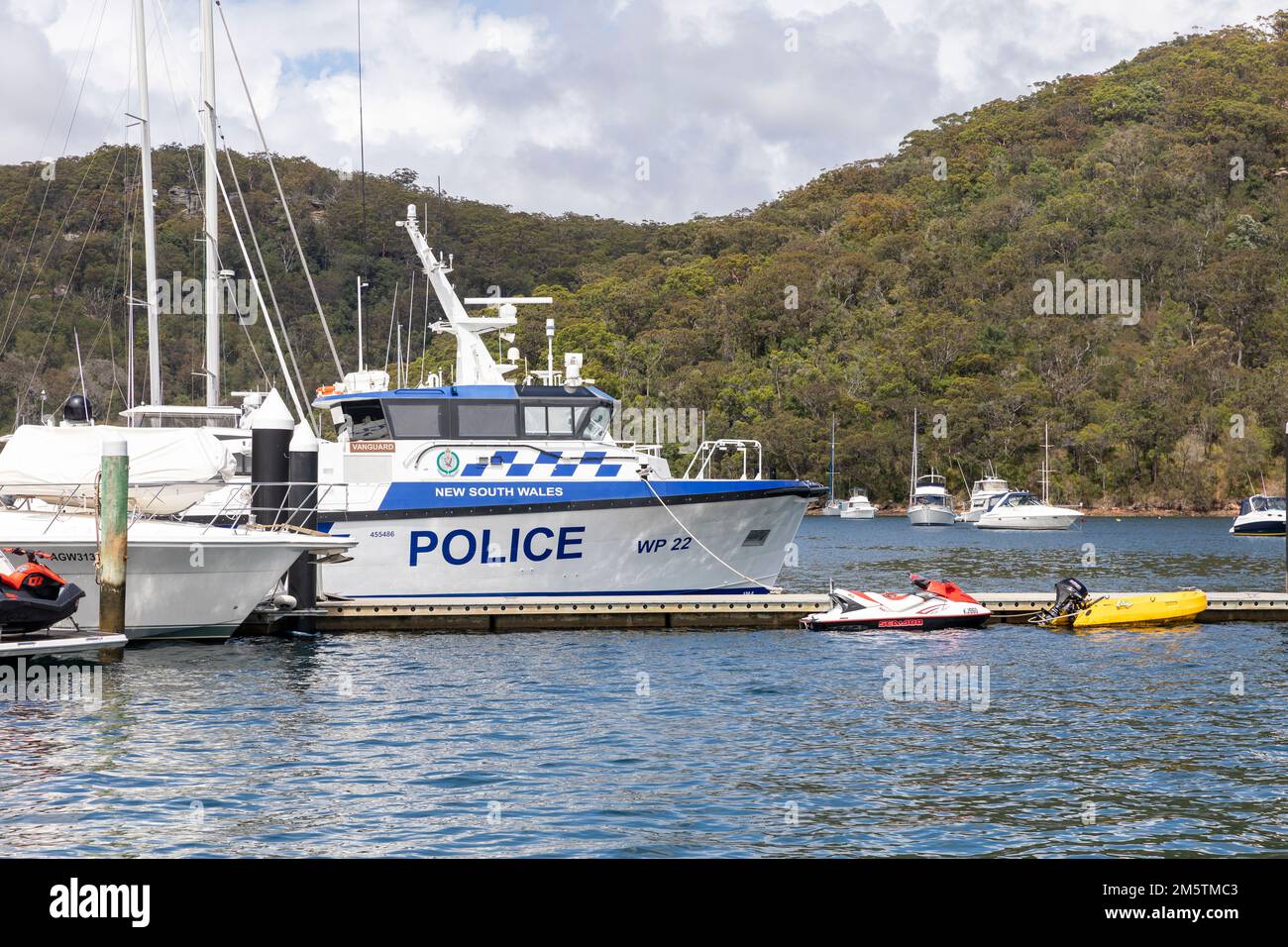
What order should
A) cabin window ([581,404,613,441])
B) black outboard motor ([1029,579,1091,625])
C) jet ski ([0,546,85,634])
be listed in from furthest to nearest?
1. cabin window ([581,404,613,441])
2. black outboard motor ([1029,579,1091,625])
3. jet ski ([0,546,85,634])

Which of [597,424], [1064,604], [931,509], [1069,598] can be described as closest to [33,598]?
[597,424]

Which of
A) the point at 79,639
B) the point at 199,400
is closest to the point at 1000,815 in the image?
the point at 79,639

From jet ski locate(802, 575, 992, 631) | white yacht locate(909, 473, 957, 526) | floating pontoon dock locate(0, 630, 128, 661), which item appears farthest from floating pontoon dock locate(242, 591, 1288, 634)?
white yacht locate(909, 473, 957, 526)

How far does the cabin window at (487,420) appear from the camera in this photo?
914 inches

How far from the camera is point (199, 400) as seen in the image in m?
85.1

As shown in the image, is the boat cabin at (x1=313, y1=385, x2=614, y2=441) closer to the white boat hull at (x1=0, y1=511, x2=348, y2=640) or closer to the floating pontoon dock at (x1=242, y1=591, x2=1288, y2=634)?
the floating pontoon dock at (x1=242, y1=591, x2=1288, y2=634)

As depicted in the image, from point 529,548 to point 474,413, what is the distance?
9.11 ft

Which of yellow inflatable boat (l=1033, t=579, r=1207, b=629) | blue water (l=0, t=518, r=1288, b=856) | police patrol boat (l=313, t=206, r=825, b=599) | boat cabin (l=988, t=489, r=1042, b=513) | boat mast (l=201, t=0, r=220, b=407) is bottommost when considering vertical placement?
blue water (l=0, t=518, r=1288, b=856)

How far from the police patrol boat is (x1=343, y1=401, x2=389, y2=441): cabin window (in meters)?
0.03

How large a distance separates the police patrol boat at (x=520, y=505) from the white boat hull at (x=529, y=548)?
0.02 meters

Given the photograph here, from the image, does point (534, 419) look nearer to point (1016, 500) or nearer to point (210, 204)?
point (210, 204)

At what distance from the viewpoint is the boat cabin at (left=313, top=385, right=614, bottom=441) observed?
23094 millimetres

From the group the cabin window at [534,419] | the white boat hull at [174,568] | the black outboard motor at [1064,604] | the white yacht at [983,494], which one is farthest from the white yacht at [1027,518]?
the white boat hull at [174,568]

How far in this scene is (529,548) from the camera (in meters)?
22.3
